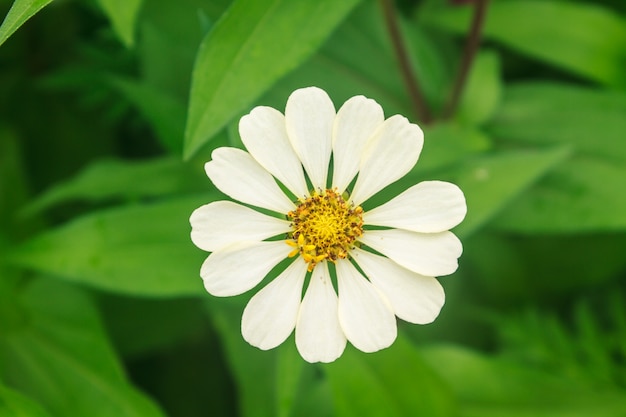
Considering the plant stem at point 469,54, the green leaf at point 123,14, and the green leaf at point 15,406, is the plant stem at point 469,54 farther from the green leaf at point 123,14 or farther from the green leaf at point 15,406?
the green leaf at point 15,406

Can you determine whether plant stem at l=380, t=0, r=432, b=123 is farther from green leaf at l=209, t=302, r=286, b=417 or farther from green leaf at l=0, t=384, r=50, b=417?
green leaf at l=0, t=384, r=50, b=417

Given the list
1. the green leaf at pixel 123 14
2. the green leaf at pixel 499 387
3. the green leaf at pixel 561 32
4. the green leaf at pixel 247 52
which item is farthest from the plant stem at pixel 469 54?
the green leaf at pixel 123 14

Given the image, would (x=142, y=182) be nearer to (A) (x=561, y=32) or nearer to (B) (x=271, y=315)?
(B) (x=271, y=315)

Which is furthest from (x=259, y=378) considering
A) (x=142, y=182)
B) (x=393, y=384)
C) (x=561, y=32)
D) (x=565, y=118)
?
(x=561, y=32)

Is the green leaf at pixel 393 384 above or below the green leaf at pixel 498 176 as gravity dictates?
below

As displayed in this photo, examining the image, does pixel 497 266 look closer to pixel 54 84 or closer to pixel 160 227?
pixel 160 227

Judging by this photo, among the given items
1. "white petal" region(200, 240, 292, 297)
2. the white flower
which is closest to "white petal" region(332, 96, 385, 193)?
the white flower
